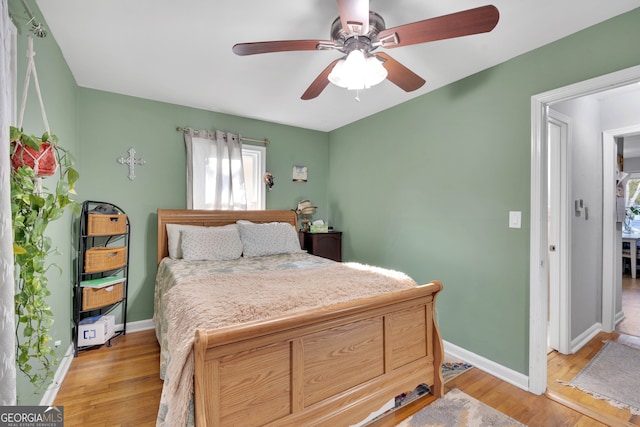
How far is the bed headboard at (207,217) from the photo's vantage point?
307cm

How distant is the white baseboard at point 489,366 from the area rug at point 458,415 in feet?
1.45

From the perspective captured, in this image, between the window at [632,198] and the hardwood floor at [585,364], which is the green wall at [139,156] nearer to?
the hardwood floor at [585,364]

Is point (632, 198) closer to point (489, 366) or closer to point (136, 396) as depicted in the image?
point (489, 366)

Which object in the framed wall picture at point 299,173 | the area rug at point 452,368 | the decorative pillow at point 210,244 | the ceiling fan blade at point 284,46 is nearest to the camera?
the ceiling fan blade at point 284,46

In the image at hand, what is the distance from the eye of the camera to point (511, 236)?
2.24 metres

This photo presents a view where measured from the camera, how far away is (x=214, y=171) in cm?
342

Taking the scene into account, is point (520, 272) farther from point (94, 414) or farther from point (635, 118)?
point (94, 414)

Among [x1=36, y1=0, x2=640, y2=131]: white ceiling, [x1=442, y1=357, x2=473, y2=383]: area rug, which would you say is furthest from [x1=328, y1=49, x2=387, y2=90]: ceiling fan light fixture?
[x1=442, y1=357, x2=473, y2=383]: area rug

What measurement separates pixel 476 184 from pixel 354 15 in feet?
5.73

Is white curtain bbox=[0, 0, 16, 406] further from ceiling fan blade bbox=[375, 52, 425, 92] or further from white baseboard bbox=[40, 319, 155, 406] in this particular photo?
ceiling fan blade bbox=[375, 52, 425, 92]

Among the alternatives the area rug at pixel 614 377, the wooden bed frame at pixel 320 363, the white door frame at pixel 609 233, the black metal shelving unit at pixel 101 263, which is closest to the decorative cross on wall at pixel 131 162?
the black metal shelving unit at pixel 101 263

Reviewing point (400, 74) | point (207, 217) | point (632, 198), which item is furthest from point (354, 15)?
point (632, 198)

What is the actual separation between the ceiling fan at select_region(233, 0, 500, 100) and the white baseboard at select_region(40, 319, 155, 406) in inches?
89.7

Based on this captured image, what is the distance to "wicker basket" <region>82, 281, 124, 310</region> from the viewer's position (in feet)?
8.27
